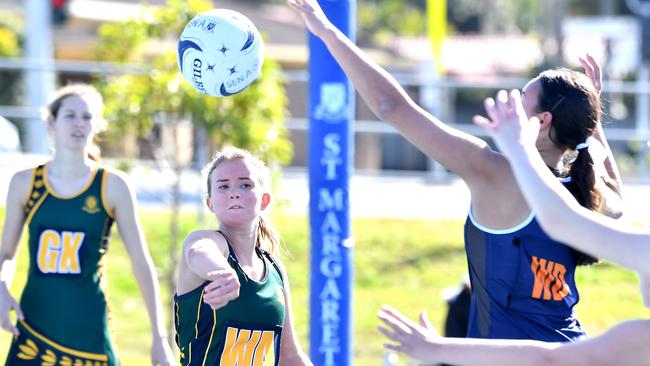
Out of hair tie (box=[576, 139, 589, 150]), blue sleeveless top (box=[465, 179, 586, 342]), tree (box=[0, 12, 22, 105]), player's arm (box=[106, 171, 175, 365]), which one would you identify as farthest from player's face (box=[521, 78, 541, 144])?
tree (box=[0, 12, 22, 105])

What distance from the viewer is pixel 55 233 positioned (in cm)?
497

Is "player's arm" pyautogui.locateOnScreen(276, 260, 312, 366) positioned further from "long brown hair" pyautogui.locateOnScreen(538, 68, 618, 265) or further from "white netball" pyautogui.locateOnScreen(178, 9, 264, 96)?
"long brown hair" pyautogui.locateOnScreen(538, 68, 618, 265)

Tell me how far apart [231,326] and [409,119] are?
0.90m

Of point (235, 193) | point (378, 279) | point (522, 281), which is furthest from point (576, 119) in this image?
point (378, 279)

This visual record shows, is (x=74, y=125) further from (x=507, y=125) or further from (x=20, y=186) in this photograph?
(x=507, y=125)

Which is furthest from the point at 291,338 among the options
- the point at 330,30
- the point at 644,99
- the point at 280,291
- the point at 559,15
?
the point at 559,15

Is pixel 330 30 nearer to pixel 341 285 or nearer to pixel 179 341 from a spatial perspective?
pixel 179 341

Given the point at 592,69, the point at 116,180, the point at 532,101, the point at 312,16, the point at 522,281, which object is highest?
the point at 312,16

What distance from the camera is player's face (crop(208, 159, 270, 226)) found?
3674 millimetres

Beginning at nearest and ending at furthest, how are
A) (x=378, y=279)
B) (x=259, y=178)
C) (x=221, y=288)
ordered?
(x=221, y=288) → (x=259, y=178) → (x=378, y=279)

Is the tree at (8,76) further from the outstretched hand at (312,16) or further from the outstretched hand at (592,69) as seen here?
the outstretched hand at (312,16)

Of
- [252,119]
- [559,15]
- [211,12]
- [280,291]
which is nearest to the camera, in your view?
[280,291]

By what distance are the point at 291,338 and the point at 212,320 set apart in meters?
0.50

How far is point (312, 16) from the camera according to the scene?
3562 mm
